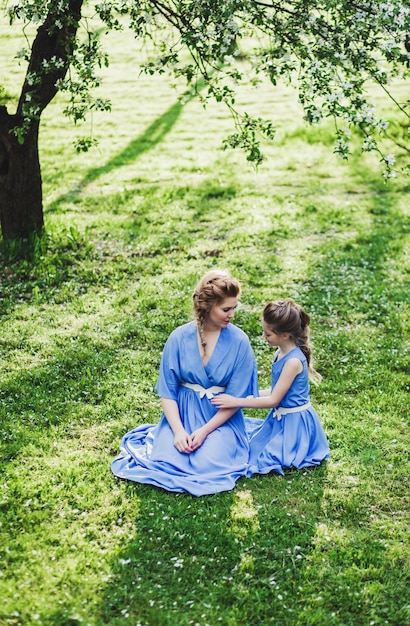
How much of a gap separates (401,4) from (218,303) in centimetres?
324

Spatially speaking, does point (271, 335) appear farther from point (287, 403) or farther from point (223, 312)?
point (287, 403)

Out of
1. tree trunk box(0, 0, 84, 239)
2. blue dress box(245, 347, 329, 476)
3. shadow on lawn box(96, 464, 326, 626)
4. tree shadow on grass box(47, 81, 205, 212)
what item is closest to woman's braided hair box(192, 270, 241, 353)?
blue dress box(245, 347, 329, 476)

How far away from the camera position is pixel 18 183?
9.24 m

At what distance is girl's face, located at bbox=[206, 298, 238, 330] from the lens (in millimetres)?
5473

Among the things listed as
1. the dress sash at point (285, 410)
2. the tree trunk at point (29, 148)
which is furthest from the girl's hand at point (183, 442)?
the tree trunk at point (29, 148)

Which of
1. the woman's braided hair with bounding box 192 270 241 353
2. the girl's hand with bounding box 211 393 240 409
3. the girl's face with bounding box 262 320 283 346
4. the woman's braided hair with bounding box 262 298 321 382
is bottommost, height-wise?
the girl's hand with bounding box 211 393 240 409

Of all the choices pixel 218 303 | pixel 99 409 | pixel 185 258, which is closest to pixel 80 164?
pixel 185 258

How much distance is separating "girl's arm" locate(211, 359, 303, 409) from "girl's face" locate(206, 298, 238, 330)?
59 cm

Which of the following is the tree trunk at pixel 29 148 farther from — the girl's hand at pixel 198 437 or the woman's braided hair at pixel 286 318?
the girl's hand at pixel 198 437

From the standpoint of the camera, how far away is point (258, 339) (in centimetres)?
798

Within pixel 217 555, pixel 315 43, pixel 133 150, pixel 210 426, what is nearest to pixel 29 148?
pixel 315 43

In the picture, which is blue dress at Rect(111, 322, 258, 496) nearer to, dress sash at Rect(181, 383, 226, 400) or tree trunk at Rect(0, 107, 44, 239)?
dress sash at Rect(181, 383, 226, 400)

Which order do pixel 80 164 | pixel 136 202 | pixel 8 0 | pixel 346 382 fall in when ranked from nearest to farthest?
pixel 346 382
pixel 8 0
pixel 136 202
pixel 80 164

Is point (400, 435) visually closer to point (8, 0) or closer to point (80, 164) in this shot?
Result: point (8, 0)
